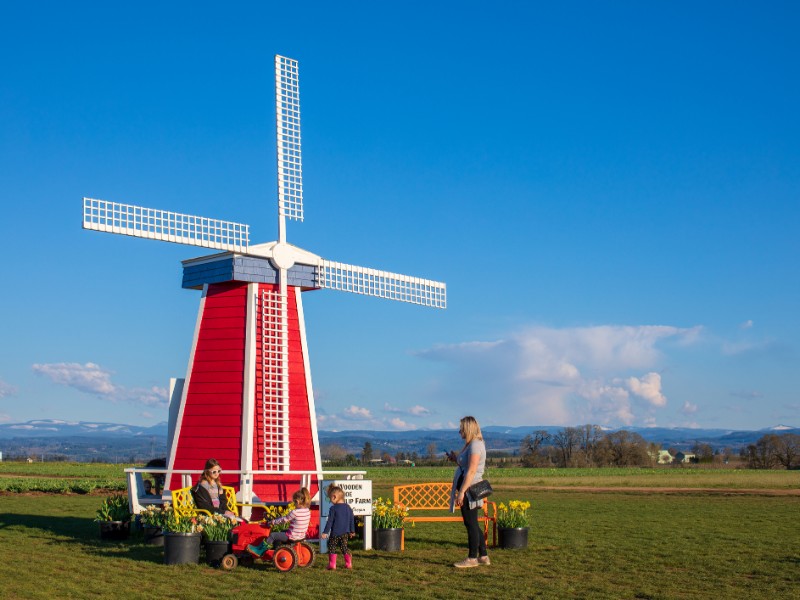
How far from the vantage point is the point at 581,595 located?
36.6 ft

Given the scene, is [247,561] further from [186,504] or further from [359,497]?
[359,497]

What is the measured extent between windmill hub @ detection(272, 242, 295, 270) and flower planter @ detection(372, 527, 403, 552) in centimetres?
724

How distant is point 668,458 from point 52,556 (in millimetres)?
139366

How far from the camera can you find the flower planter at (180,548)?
45.8ft

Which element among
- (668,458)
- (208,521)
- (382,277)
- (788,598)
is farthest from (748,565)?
(668,458)

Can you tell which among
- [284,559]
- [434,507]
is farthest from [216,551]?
[434,507]

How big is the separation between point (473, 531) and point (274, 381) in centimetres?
806

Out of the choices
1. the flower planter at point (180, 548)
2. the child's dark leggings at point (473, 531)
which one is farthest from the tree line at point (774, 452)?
the flower planter at point (180, 548)

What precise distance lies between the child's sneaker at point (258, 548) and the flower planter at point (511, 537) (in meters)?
4.13

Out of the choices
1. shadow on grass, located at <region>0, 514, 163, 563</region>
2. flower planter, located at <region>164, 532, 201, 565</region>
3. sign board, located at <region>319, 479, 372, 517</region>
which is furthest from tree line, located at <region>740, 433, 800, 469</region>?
flower planter, located at <region>164, 532, 201, 565</region>

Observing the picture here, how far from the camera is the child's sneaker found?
1376cm

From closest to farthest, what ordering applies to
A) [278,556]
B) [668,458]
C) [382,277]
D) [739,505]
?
[278,556]
[382,277]
[739,505]
[668,458]

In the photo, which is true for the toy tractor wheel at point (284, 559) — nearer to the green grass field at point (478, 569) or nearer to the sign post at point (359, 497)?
the green grass field at point (478, 569)

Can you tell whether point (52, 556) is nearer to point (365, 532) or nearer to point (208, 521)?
point (208, 521)
